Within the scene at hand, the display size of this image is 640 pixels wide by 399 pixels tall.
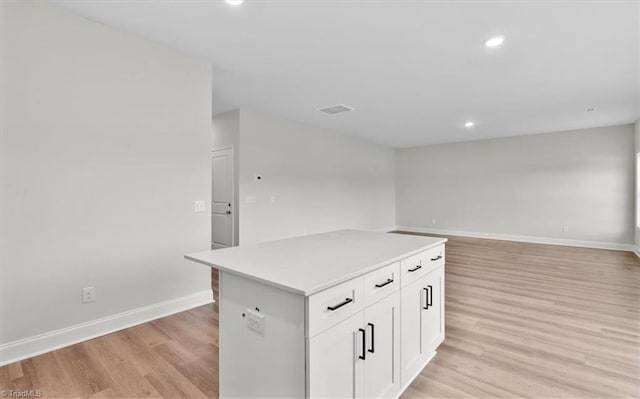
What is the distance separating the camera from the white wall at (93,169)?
2094 mm

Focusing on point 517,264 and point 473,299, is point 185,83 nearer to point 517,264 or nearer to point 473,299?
point 473,299

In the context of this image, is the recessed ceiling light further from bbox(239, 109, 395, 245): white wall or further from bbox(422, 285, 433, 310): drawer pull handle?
bbox(239, 109, 395, 245): white wall

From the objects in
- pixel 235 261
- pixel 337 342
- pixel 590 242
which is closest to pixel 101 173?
pixel 235 261

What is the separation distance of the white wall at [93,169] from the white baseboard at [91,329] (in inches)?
2.0

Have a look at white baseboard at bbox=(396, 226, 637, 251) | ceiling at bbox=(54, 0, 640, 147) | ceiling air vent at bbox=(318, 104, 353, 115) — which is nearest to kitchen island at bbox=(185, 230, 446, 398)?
ceiling at bbox=(54, 0, 640, 147)

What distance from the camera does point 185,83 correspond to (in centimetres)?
300

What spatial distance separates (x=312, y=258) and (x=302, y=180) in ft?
14.8

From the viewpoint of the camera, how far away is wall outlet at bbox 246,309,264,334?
1321 millimetres

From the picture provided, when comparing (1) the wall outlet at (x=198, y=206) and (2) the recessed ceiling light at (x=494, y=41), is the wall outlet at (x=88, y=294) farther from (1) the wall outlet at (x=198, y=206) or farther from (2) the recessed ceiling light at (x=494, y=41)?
(2) the recessed ceiling light at (x=494, y=41)

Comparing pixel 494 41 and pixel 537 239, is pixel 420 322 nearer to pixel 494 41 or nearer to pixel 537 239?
pixel 494 41

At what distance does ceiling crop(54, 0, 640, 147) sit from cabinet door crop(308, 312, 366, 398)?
87.4 inches

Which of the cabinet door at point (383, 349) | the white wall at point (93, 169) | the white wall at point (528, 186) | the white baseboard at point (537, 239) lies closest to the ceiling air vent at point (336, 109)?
the white wall at point (93, 169)

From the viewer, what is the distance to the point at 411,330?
183 cm

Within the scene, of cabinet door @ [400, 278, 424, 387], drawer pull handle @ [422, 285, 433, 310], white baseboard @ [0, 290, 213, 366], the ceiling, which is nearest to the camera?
cabinet door @ [400, 278, 424, 387]
